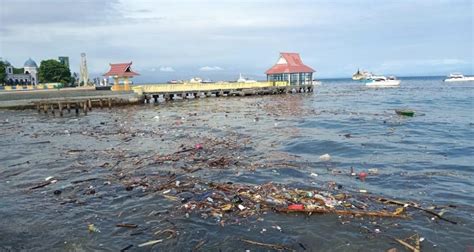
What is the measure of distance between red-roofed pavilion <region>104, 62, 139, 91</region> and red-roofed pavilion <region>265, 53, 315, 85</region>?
92.9ft

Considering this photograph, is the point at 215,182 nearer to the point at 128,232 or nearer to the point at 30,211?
the point at 128,232

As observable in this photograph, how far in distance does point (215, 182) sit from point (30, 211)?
509cm

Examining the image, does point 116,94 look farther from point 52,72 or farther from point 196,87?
point 52,72

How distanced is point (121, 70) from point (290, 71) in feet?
102

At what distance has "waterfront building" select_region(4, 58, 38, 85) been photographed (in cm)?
8625

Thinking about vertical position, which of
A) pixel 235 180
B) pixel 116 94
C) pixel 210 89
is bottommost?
pixel 235 180

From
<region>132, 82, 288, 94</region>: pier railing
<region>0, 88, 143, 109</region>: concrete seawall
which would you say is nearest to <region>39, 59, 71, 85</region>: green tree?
<region>132, 82, 288, 94</region>: pier railing

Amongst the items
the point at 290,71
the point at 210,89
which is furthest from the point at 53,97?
the point at 290,71

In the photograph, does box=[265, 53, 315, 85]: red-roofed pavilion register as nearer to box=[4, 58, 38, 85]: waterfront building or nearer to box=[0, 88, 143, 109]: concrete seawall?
box=[0, 88, 143, 109]: concrete seawall

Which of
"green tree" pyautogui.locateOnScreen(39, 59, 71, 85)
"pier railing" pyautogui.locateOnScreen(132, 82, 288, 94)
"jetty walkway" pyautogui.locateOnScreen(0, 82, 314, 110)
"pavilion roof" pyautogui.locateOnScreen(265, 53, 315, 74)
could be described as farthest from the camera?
"green tree" pyautogui.locateOnScreen(39, 59, 71, 85)

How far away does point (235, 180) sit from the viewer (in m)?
11.6

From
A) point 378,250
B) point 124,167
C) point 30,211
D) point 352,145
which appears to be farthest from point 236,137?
point 378,250

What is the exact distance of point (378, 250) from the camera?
272 inches

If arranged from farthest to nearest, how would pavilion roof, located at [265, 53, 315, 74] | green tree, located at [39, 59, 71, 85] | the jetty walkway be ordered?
green tree, located at [39, 59, 71, 85] → pavilion roof, located at [265, 53, 315, 74] → the jetty walkway
